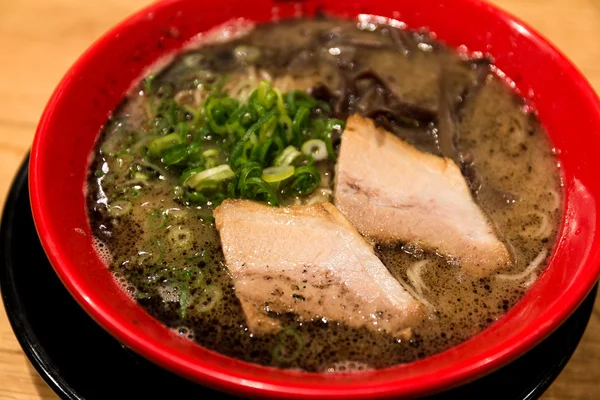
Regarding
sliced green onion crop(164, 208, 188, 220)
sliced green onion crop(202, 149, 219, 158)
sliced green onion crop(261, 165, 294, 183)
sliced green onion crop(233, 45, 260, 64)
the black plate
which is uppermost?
sliced green onion crop(233, 45, 260, 64)

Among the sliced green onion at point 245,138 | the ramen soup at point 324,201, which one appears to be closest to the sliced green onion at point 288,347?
the ramen soup at point 324,201

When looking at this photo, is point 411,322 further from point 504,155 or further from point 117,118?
point 117,118

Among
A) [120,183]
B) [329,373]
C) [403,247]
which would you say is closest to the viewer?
[329,373]

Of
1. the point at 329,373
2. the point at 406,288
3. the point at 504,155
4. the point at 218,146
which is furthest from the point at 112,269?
the point at 504,155

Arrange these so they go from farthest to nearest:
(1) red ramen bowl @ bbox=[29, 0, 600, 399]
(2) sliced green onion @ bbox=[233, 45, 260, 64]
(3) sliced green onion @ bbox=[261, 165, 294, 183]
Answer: (2) sliced green onion @ bbox=[233, 45, 260, 64]
(3) sliced green onion @ bbox=[261, 165, 294, 183]
(1) red ramen bowl @ bbox=[29, 0, 600, 399]

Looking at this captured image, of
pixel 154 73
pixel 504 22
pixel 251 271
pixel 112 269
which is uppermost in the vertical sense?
pixel 504 22

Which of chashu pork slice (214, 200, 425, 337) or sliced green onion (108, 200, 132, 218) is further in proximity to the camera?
sliced green onion (108, 200, 132, 218)

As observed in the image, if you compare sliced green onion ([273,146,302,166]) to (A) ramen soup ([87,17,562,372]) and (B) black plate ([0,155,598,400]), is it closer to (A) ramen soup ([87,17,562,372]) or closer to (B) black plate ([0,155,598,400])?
(A) ramen soup ([87,17,562,372])

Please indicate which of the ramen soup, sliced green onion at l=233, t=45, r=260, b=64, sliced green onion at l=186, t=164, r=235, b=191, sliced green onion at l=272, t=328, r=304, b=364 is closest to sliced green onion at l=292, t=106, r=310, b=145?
the ramen soup
